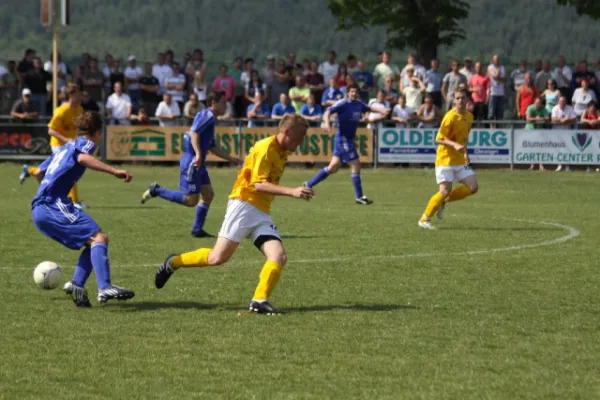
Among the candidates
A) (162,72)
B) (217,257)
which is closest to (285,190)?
(217,257)

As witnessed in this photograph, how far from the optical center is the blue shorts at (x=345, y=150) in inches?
874

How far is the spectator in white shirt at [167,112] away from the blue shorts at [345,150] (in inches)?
356

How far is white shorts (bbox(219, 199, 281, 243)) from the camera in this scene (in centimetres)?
979

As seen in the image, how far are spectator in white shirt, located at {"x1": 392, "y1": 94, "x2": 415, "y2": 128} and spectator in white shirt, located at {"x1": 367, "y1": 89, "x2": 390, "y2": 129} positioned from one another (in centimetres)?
27

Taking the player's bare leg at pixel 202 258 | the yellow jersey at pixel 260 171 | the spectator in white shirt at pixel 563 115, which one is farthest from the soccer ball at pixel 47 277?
the spectator in white shirt at pixel 563 115

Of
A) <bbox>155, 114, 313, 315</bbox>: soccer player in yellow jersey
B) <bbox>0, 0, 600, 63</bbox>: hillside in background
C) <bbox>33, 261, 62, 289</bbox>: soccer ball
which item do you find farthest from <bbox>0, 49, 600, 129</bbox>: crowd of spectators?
<bbox>155, 114, 313, 315</bbox>: soccer player in yellow jersey

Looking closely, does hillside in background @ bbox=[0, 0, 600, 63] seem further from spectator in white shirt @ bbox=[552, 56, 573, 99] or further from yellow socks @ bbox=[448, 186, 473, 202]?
yellow socks @ bbox=[448, 186, 473, 202]

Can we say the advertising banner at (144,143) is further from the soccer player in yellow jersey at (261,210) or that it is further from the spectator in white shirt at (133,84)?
the soccer player in yellow jersey at (261,210)

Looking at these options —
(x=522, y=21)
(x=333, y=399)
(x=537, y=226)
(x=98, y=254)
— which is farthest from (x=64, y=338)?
(x=522, y=21)

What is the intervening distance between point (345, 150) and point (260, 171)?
12.7m

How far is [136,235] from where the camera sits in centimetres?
1588

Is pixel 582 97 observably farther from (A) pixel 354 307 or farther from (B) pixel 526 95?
(A) pixel 354 307

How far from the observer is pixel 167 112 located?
3080 centimetres

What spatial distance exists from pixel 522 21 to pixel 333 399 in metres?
46.4
